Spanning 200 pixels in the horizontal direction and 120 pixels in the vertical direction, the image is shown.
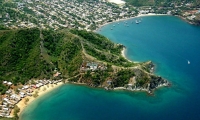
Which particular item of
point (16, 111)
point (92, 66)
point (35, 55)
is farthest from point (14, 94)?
point (92, 66)

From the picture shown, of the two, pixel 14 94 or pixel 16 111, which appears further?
pixel 14 94

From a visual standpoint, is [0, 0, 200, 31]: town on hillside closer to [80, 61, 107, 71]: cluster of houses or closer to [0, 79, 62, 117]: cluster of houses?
[80, 61, 107, 71]: cluster of houses

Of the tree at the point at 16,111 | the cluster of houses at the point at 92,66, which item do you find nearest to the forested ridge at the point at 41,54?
the cluster of houses at the point at 92,66

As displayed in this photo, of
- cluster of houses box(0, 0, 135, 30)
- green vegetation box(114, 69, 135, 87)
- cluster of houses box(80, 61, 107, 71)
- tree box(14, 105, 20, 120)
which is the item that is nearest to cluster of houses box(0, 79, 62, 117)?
tree box(14, 105, 20, 120)

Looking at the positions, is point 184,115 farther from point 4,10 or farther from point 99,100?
point 4,10

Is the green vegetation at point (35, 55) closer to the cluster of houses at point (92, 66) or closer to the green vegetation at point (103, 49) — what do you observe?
the cluster of houses at point (92, 66)

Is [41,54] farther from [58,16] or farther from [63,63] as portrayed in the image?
[58,16]

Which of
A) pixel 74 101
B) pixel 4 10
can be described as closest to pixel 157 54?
pixel 74 101
